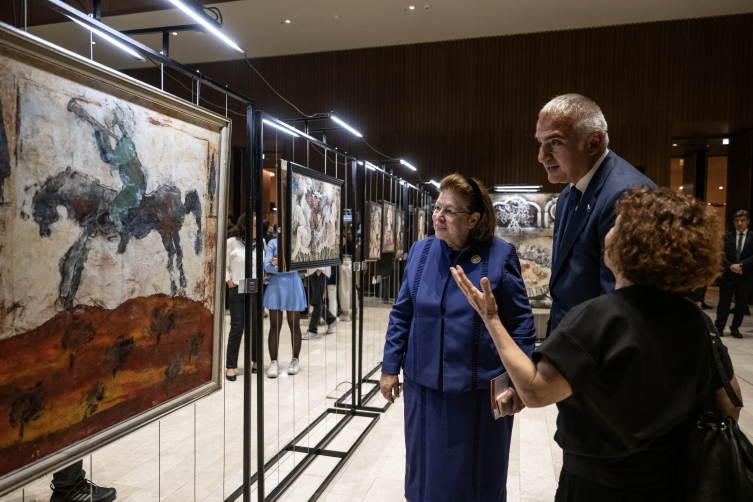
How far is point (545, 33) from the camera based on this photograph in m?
11.0

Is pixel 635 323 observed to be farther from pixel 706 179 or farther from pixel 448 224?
pixel 706 179

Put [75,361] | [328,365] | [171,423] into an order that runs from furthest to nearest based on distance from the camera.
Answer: [328,365] < [171,423] < [75,361]

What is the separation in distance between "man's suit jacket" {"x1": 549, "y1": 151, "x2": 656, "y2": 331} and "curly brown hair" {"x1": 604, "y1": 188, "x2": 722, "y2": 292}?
18.5 inches

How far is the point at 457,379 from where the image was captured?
210cm

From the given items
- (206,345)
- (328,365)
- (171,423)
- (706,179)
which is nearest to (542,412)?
(328,365)

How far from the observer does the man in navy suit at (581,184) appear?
174cm

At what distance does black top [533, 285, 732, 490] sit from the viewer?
114cm

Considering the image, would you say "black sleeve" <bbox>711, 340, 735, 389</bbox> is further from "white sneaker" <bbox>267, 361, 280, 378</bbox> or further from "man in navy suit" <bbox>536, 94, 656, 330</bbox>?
"white sneaker" <bbox>267, 361, 280, 378</bbox>

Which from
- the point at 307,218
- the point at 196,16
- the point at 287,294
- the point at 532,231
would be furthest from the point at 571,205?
the point at 532,231

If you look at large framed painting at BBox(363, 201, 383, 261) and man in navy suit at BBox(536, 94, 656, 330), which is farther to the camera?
large framed painting at BBox(363, 201, 383, 261)

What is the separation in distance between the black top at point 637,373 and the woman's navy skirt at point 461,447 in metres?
0.92

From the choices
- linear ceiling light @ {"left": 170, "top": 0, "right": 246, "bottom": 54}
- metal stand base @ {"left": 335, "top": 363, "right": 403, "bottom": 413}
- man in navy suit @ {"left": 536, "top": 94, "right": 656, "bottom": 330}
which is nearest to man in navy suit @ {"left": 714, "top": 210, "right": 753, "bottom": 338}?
metal stand base @ {"left": 335, "top": 363, "right": 403, "bottom": 413}

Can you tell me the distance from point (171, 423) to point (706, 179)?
15.4m

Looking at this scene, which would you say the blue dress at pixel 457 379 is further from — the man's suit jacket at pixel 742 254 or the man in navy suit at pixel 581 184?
the man's suit jacket at pixel 742 254
